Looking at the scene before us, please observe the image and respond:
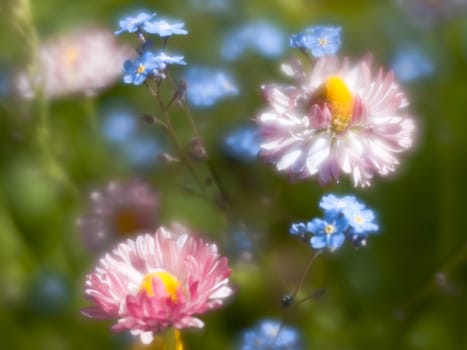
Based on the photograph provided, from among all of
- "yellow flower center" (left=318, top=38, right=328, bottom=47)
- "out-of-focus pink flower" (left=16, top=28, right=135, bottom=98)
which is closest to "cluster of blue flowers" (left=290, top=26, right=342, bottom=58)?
"yellow flower center" (left=318, top=38, right=328, bottom=47)

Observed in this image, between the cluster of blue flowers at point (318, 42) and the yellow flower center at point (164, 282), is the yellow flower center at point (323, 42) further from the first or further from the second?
the yellow flower center at point (164, 282)

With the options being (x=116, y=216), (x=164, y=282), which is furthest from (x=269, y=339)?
(x=116, y=216)

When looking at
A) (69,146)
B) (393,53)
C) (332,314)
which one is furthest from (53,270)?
(393,53)

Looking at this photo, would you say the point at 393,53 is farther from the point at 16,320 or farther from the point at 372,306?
the point at 16,320

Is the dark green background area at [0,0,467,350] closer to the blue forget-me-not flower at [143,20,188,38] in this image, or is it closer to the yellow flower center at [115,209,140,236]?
the yellow flower center at [115,209,140,236]

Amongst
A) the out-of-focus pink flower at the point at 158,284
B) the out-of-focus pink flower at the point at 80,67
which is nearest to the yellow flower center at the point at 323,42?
the out-of-focus pink flower at the point at 158,284
